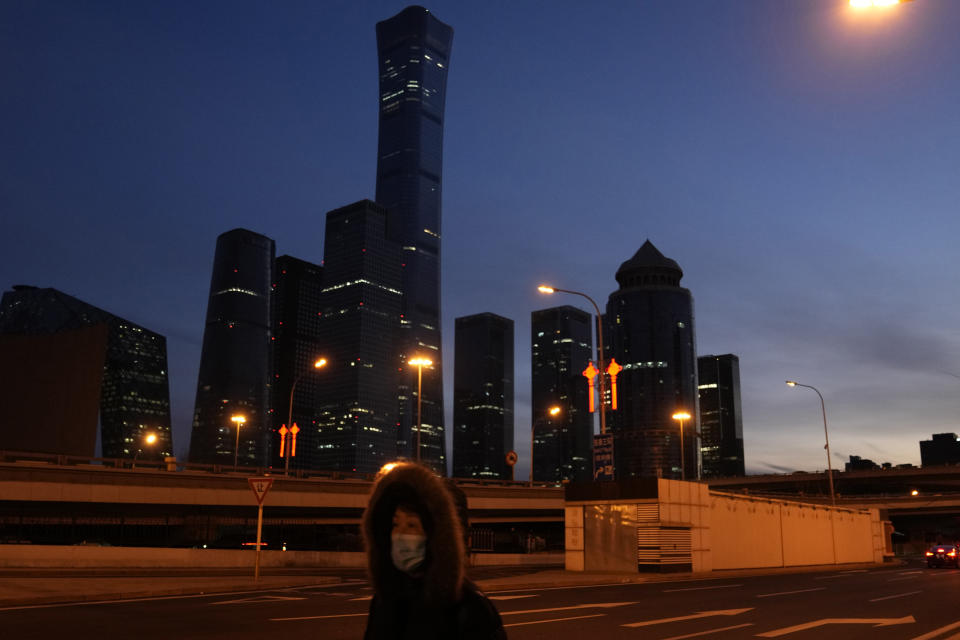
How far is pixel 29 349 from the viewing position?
96125 millimetres

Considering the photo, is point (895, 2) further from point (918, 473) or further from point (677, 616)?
point (918, 473)

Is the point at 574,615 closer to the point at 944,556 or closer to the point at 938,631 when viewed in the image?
the point at 938,631

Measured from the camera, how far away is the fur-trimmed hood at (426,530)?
10.7ft

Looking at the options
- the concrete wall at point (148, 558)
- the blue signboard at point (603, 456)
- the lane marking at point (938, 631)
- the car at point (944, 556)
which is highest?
the blue signboard at point (603, 456)

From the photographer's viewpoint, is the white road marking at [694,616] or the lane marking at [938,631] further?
the white road marking at [694,616]

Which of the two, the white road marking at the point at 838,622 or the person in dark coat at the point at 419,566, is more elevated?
the person in dark coat at the point at 419,566

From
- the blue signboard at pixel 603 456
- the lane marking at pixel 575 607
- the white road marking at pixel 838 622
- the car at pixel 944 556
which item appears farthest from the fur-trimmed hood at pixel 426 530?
the car at pixel 944 556

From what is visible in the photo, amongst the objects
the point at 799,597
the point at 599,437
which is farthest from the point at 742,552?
the point at 799,597

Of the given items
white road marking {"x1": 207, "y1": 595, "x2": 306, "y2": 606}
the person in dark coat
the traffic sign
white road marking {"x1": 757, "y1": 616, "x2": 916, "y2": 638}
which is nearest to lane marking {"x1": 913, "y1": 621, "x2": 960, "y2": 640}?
white road marking {"x1": 757, "y1": 616, "x2": 916, "y2": 638}

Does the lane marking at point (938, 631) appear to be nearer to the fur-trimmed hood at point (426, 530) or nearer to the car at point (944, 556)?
the fur-trimmed hood at point (426, 530)

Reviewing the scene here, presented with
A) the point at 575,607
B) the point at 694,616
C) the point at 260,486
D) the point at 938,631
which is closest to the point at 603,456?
the point at 575,607

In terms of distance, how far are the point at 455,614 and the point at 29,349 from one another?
107664 mm

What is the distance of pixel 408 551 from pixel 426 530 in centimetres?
12

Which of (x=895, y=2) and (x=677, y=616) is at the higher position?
(x=895, y=2)
